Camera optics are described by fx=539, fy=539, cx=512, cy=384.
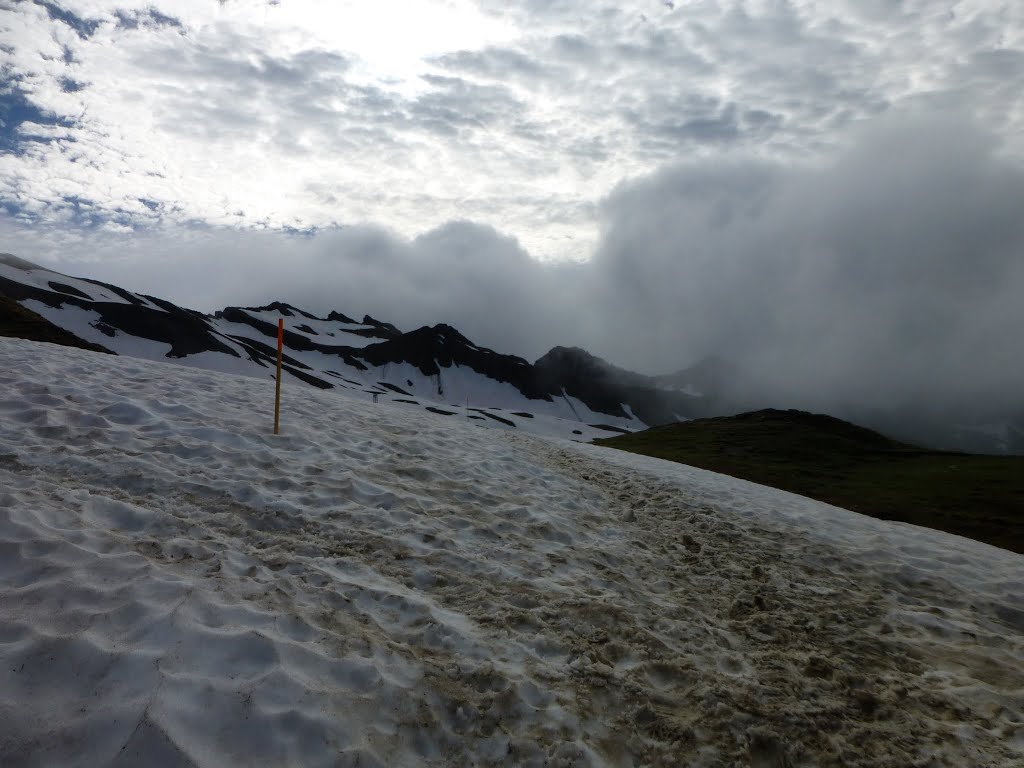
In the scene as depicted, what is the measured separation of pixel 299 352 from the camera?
541 feet

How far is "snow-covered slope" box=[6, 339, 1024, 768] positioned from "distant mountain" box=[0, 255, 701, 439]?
5787 centimetres

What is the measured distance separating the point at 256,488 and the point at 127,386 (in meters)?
7.78

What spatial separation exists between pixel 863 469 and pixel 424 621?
39556mm

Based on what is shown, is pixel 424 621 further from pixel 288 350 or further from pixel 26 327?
pixel 288 350

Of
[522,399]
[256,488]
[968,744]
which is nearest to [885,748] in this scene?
[968,744]

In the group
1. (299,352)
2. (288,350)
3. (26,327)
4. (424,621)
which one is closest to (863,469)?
(424,621)

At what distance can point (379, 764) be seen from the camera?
4.20 meters

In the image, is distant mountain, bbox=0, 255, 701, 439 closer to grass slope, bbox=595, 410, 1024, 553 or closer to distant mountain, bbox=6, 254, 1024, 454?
distant mountain, bbox=6, 254, 1024, 454

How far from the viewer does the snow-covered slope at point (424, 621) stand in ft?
14.4

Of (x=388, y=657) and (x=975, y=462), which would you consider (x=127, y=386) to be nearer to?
(x=388, y=657)

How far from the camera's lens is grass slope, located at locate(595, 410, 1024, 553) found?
22984 millimetres

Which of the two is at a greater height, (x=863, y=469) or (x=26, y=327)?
(x=863, y=469)

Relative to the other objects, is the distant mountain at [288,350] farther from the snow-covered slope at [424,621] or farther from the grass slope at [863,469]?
the snow-covered slope at [424,621]

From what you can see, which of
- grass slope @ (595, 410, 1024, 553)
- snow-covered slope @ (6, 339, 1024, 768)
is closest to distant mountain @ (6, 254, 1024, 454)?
grass slope @ (595, 410, 1024, 553)
